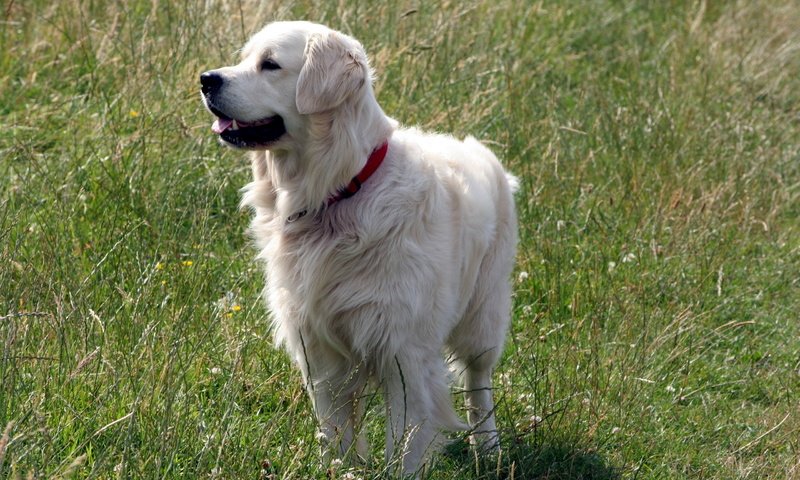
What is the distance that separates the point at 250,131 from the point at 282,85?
7.4 inches

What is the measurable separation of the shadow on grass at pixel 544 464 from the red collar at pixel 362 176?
1021 mm

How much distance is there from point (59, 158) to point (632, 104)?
364 centimetres

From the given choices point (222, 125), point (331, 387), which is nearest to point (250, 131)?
point (222, 125)

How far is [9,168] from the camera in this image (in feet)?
16.6

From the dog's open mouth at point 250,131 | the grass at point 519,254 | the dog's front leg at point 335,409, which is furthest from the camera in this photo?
the dog's front leg at point 335,409

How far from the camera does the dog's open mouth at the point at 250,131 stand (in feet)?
11.7

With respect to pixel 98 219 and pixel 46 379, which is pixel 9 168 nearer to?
pixel 98 219

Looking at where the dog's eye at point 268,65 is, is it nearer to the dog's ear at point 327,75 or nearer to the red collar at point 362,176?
the dog's ear at point 327,75

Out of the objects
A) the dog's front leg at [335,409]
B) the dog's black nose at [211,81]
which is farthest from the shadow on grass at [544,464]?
the dog's black nose at [211,81]

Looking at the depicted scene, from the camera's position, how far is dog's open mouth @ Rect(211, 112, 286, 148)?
11.7 ft

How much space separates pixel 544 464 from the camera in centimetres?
384

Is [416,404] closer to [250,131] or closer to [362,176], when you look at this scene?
[362,176]

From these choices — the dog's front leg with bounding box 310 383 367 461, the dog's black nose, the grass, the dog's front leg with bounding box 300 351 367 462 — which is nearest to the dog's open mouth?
the dog's black nose

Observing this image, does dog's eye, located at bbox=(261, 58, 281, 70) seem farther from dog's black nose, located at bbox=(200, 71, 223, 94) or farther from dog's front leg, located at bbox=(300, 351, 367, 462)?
dog's front leg, located at bbox=(300, 351, 367, 462)
